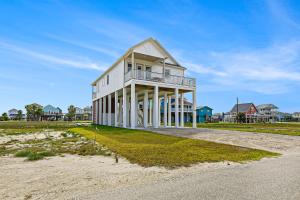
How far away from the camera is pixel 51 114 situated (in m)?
76.8

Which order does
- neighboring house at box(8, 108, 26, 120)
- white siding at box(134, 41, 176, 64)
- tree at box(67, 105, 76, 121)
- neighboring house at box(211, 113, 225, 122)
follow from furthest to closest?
neighboring house at box(8, 108, 26, 120)
tree at box(67, 105, 76, 121)
neighboring house at box(211, 113, 225, 122)
white siding at box(134, 41, 176, 64)

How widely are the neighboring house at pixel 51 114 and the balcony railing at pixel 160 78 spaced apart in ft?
204

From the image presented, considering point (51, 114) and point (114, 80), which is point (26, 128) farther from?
point (51, 114)

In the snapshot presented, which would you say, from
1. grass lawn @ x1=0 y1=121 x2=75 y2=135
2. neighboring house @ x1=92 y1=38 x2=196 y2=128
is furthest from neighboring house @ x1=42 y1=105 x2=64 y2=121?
neighboring house @ x1=92 y1=38 x2=196 y2=128

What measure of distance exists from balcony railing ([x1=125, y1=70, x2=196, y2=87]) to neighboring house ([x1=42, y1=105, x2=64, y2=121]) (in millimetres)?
62123

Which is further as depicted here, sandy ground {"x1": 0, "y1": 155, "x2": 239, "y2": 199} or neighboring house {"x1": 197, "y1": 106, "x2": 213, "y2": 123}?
neighboring house {"x1": 197, "y1": 106, "x2": 213, "y2": 123}

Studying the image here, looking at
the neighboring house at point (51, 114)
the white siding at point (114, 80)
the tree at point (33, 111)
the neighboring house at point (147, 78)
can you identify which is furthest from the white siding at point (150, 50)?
the neighboring house at point (51, 114)

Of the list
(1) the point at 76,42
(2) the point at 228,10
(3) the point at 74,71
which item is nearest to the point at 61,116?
(3) the point at 74,71

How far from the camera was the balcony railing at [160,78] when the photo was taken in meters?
18.6

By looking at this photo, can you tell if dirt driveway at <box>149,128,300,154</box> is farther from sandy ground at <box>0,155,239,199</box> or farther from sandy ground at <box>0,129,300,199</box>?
sandy ground at <box>0,155,239,199</box>

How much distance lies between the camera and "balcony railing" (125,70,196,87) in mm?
18584

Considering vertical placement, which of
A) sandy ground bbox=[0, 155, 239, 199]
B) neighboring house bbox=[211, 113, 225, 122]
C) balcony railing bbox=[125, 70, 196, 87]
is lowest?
neighboring house bbox=[211, 113, 225, 122]

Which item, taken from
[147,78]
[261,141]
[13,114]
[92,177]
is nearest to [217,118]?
[147,78]

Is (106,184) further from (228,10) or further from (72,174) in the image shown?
(228,10)
